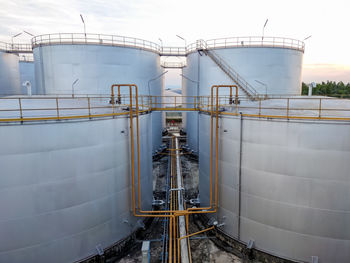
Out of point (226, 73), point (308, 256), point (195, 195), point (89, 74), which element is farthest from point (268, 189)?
point (89, 74)

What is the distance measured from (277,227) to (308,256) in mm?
1515

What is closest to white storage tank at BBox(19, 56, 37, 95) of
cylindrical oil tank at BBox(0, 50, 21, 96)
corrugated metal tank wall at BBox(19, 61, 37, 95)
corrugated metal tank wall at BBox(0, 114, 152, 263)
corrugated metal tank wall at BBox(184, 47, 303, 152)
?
corrugated metal tank wall at BBox(19, 61, 37, 95)

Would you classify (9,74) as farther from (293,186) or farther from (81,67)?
(293,186)

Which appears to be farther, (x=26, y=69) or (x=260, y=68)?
(x=26, y=69)

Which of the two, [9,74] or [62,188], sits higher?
[9,74]

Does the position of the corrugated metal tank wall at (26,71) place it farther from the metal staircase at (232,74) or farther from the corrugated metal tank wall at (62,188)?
the corrugated metal tank wall at (62,188)

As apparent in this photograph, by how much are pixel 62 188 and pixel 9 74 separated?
70.5ft

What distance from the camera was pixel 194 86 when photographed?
25125 millimetres

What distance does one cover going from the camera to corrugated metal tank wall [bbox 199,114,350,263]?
356 inches

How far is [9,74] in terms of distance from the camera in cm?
2497

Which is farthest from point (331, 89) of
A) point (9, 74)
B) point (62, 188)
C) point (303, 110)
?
point (62, 188)

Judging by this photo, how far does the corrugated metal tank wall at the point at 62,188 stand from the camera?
328 inches

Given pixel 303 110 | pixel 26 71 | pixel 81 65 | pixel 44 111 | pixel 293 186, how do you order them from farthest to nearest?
1. pixel 26 71
2. pixel 81 65
3. pixel 303 110
4. pixel 44 111
5. pixel 293 186

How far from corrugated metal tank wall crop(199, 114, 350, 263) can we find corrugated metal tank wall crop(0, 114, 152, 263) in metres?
5.36
